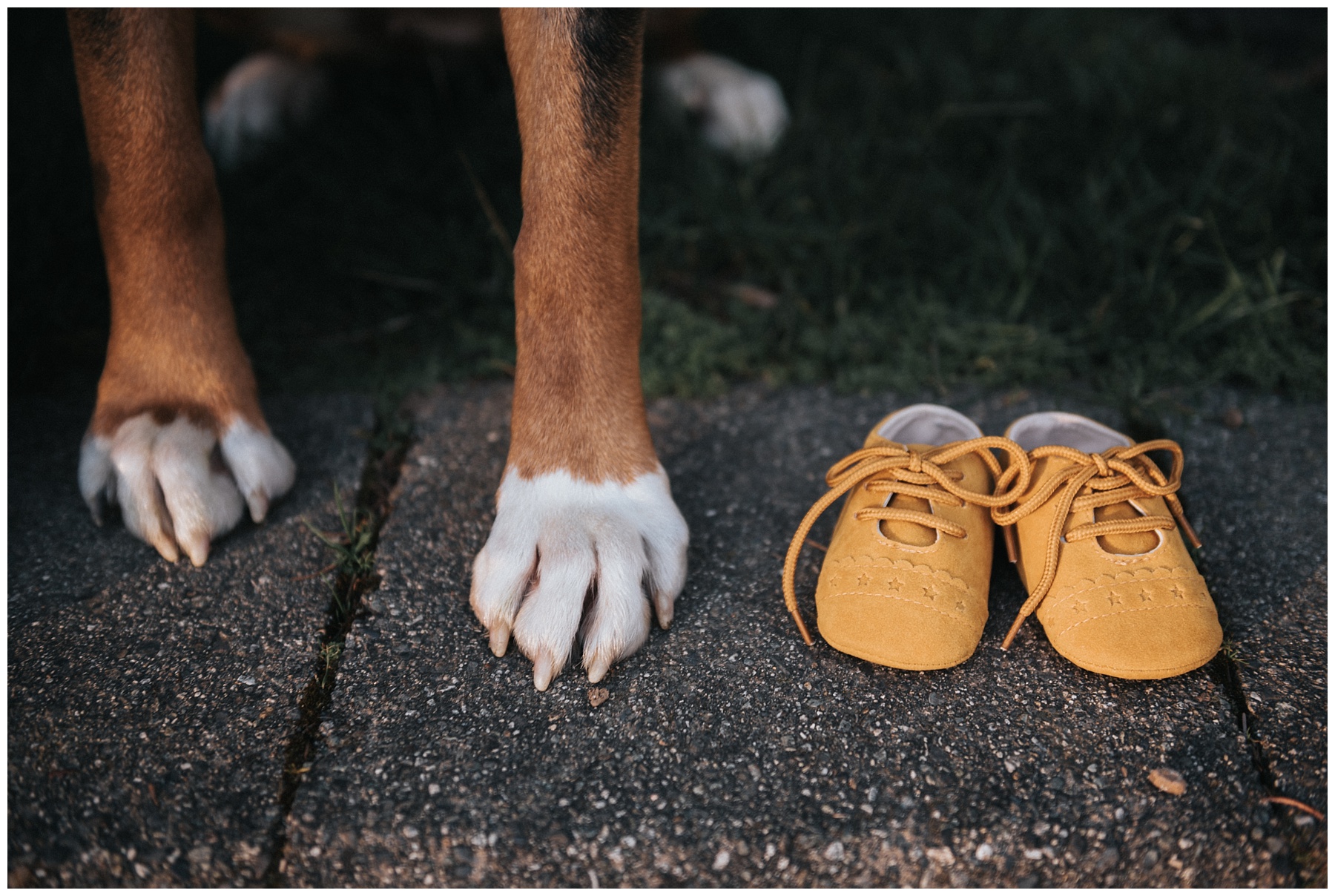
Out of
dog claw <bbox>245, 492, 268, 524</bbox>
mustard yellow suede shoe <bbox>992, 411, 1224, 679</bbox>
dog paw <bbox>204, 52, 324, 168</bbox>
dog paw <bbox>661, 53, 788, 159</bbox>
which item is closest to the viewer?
mustard yellow suede shoe <bbox>992, 411, 1224, 679</bbox>

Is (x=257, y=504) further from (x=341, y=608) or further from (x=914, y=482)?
(x=914, y=482)

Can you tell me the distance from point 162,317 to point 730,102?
5.14 feet

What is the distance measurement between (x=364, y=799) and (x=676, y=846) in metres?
0.36

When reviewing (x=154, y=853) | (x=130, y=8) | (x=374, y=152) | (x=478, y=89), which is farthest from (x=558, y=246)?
(x=478, y=89)

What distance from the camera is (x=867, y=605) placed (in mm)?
1245

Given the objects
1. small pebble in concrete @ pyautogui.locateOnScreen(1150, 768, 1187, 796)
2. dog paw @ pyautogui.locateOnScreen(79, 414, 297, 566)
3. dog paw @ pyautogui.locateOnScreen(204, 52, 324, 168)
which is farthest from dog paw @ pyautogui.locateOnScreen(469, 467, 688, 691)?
dog paw @ pyautogui.locateOnScreen(204, 52, 324, 168)

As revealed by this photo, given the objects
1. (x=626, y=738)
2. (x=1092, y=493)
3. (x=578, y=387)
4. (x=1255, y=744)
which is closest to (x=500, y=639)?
(x=626, y=738)

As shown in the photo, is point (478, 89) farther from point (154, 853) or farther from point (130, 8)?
point (154, 853)

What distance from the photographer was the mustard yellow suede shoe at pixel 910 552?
122 cm

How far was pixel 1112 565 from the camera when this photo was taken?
4.15 feet

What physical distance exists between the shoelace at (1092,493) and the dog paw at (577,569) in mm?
470

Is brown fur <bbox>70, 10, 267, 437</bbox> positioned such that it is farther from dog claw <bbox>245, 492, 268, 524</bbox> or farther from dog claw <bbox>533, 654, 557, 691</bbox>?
dog claw <bbox>533, 654, 557, 691</bbox>

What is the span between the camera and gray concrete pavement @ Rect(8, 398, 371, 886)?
105 centimetres

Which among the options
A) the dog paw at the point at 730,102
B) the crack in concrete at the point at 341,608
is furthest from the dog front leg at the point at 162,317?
the dog paw at the point at 730,102
